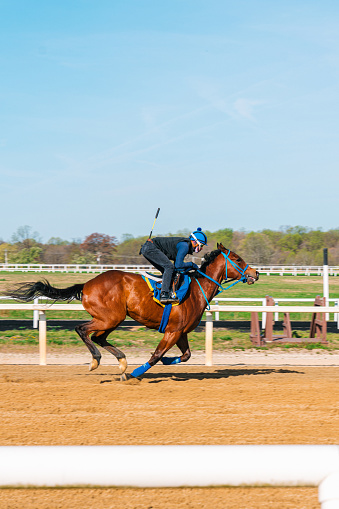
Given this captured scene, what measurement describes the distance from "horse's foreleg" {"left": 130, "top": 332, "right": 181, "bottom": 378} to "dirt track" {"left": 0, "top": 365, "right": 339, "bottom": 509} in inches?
6.8

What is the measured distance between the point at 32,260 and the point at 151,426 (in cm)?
6348

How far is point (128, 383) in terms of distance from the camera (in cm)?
726

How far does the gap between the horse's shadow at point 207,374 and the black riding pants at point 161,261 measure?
1.37 meters

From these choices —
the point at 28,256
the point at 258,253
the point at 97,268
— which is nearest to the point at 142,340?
the point at 97,268

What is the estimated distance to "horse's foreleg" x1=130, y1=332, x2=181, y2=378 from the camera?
23.9ft

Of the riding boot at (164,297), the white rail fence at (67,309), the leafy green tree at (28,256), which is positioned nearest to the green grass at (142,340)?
the white rail fence at (67,309)

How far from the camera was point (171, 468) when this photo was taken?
154 cm

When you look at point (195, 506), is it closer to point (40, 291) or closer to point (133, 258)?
point (40, 291)

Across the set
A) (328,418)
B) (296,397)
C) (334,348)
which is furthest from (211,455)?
(334,348)

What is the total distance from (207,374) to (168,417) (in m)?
3.13

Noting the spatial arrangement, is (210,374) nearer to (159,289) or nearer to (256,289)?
(159,289)

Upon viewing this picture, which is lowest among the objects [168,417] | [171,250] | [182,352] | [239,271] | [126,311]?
[168,417]

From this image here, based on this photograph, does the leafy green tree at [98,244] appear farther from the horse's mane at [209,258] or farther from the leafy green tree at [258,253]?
the horse's mane at [209,258]

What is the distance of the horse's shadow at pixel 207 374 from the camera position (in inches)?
306
